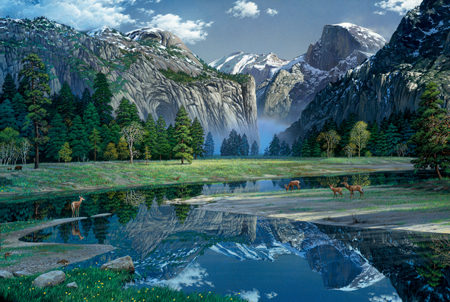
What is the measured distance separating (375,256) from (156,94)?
6974 inches

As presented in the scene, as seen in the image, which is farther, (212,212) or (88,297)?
(212,212)

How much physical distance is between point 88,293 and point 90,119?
77662mm

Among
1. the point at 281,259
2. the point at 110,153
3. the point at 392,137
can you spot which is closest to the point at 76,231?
the point at 281,259

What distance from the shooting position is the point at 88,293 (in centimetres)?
785

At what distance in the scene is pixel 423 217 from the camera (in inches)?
666

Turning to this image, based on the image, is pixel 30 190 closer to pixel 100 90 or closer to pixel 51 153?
pixel 51 153

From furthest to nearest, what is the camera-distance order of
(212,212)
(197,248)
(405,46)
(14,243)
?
(405,46) < (212,212) < (14,243) < (197,248)

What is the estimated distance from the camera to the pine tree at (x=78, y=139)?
70769 millimetres

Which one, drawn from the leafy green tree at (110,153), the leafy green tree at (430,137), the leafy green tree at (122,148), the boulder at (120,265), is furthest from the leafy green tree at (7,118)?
the leafy green tree at (430,137)

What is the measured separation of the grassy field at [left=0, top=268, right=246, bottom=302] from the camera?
7.37 m

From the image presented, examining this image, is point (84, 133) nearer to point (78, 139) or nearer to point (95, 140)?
point (78, 139)

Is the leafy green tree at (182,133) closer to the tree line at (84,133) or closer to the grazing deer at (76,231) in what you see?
the tree line at (84,133)

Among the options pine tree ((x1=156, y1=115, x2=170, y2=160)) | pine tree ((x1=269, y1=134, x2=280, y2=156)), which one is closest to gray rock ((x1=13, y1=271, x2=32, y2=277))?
pine tree ((x1=156, y1=115, x2=170, y2=160))

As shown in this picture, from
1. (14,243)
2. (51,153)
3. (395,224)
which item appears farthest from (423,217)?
(51,153)
